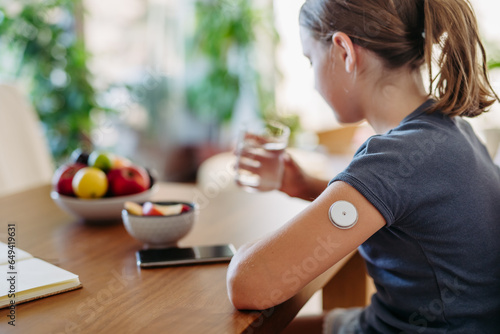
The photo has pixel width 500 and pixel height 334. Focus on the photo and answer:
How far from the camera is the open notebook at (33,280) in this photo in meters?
0.81

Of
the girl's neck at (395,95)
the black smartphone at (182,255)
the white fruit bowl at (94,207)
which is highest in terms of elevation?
the girl's neck at (395,95)

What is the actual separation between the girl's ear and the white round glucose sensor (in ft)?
1.05

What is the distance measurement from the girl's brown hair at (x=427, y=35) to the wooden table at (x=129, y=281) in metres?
0.41

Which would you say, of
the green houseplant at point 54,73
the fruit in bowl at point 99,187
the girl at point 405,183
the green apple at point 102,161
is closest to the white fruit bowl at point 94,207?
the fruit in bowl at point 99,187

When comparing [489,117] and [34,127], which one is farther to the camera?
[489,117]

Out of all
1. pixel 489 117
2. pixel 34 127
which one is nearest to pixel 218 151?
pixel 489 117

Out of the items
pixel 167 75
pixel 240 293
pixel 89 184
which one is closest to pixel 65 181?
pixel 89 184

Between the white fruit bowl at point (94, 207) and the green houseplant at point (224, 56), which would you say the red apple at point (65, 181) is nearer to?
the white fruit bowl at point (94, 207)

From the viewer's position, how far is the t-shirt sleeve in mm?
794

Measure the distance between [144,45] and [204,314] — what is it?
11.9 ft

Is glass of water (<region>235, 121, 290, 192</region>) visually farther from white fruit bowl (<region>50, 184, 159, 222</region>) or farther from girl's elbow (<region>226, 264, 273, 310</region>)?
girl's elbow (<region>226, 264, 273, 310</region>)

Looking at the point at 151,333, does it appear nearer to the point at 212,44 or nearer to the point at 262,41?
the point at 212,44

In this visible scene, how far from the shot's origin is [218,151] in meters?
4.75

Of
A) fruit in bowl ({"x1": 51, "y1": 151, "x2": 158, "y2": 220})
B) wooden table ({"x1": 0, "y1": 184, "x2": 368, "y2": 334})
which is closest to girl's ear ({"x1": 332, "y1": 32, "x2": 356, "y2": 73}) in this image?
wooden table ({"x1": 0, "y1": 184, "x2": 368, "y2": 334})
